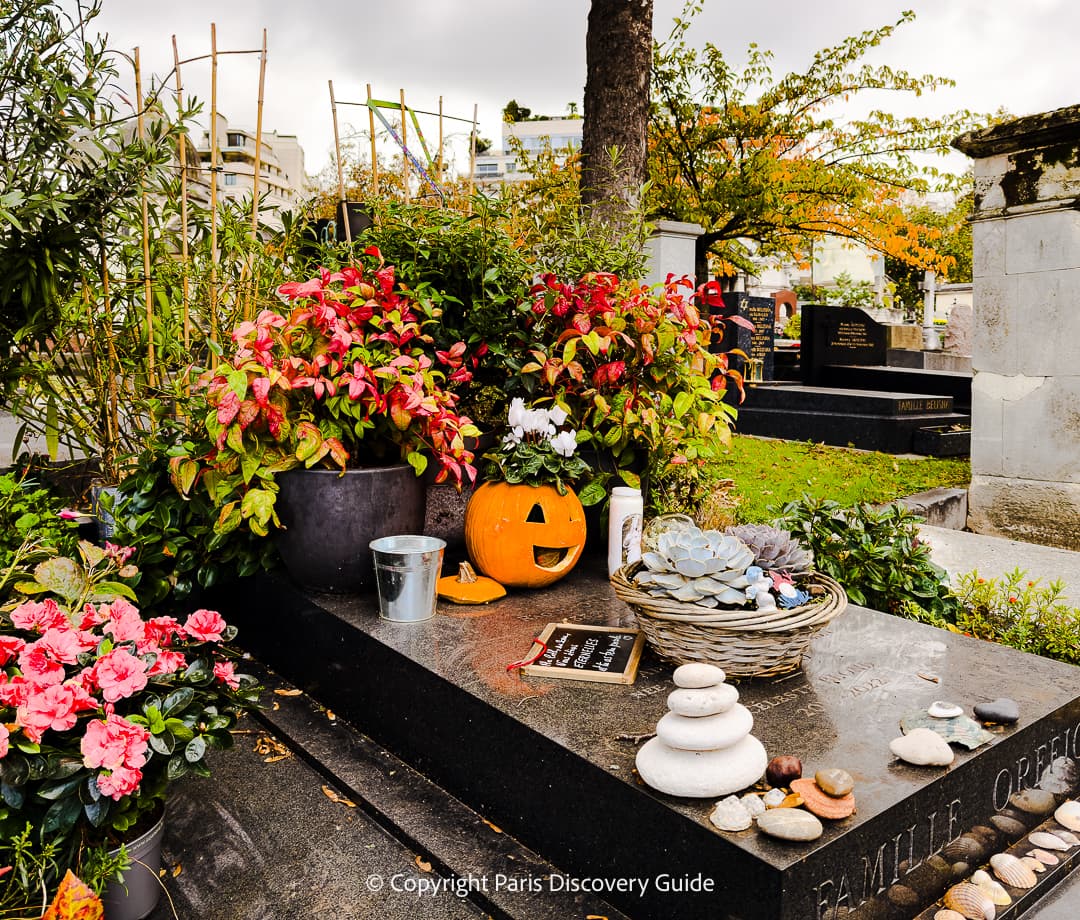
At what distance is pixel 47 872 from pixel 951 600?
3.35 m

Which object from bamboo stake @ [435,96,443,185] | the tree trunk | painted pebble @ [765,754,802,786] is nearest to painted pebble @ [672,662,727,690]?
painted pebble @ [765,754,802,786]

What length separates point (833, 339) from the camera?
13586 millimetres

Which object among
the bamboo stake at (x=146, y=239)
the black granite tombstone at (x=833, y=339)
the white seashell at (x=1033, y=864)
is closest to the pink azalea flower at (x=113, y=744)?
the white seashell at (x=1033, y=864)

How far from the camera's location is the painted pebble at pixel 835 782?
5.26ft

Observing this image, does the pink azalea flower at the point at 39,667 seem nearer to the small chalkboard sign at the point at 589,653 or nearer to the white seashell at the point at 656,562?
the small chalkboard sign at the point at 589,653

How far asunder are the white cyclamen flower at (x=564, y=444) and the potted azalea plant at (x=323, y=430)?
0.38 metres

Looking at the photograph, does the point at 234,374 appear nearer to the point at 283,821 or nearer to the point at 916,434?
the point at 283,821

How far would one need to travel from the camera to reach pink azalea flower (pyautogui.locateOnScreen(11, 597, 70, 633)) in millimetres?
1889

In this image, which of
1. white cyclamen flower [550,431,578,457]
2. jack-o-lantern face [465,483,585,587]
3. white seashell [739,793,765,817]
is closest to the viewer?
white seashell [739,793,765,817]

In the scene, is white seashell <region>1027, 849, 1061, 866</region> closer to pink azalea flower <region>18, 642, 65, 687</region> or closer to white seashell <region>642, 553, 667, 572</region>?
white seashell <region>642, 553, 667, 572</region>

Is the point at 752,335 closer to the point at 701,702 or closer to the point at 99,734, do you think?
the point at 701,702

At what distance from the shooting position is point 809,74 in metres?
14.6

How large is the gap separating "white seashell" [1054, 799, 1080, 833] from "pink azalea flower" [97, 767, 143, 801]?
2.23 metres

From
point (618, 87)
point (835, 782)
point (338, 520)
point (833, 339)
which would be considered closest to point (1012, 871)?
point (835, 782)
